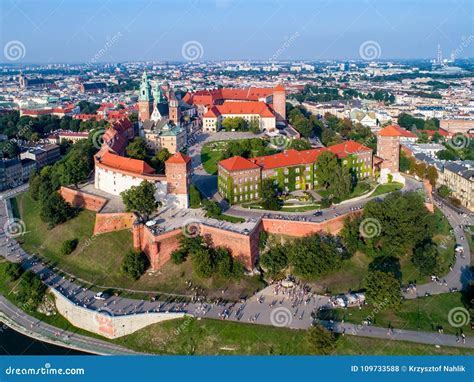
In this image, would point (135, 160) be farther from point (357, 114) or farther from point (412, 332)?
point (357, 114)

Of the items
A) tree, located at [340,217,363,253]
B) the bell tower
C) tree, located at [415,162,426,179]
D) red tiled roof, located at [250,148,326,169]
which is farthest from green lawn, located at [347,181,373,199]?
the bell tower

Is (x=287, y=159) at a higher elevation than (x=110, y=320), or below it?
higher

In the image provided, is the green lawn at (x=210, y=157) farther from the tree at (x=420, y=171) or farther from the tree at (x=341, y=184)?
the tree at (x=420, y=171)

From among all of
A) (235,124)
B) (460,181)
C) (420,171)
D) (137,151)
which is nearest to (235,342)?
(137,151)

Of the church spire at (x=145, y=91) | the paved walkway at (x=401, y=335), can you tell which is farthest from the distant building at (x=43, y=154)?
the paved walkway at (x=401, y=335)

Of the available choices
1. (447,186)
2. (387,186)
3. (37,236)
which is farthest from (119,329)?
(447,186)

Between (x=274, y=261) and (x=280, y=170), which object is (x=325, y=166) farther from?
(x=274, y=261)
